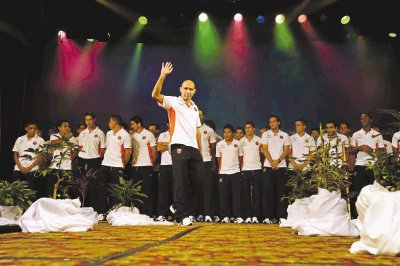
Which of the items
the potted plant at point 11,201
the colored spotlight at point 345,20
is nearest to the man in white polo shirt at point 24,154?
the potted plant at point 11,201

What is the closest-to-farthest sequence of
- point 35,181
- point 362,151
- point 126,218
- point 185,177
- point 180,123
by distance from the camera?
point 185,177 < point 180,123 < point 126,218 < point 362,151 < point 35,181

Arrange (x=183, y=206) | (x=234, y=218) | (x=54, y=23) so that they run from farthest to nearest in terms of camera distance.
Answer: (x=54, y=23) < (x=234, y=218) < (x=183, y=206)

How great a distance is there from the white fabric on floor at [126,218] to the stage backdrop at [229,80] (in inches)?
157

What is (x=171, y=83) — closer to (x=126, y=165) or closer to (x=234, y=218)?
(x=126, y=165)

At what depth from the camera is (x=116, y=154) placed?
293 inches

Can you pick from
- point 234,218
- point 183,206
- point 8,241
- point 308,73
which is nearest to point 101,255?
point 8,241

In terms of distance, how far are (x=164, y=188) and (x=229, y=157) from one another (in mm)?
1180

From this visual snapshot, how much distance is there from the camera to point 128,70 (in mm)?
10227

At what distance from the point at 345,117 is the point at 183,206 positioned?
568 cm

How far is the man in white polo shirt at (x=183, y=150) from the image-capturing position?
493 centimetres

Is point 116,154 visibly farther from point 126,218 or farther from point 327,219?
point 327,219

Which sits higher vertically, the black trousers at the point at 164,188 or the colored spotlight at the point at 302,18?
the colored spotlight at the point at 302,18

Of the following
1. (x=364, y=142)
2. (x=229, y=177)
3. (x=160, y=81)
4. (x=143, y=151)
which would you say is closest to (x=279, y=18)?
(x=364, y=142)

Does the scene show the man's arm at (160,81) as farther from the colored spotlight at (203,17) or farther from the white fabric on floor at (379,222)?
the colored spotlight at (203,17)
